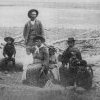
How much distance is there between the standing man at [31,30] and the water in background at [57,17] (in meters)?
0.09

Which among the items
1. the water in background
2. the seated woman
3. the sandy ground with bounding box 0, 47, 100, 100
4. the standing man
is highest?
the water in background

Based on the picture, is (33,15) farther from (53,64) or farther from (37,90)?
(37,90)

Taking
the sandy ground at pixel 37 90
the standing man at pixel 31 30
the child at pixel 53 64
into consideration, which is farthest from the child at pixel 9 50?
the child at pixel 53 64

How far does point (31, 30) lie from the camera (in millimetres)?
5520

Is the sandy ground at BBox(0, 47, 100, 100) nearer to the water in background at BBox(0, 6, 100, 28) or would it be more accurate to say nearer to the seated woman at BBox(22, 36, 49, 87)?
the seated woman at BBox(22, 36, 49, 87)

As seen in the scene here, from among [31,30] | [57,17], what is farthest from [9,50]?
[57,17]

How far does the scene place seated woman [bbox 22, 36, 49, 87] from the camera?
5387 mm

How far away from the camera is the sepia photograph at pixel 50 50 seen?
17.6 ft

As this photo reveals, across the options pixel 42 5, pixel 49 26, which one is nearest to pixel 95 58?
pixel 49 26

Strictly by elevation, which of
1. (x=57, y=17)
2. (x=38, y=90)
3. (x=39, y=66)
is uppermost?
(x=57, y=17)

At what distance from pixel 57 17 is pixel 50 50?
63cm

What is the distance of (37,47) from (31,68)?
404mm

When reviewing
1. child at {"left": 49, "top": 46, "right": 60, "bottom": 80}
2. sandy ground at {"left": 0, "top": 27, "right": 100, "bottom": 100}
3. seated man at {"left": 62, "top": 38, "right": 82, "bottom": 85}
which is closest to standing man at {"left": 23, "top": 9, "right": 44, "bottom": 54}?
sandy ground at {"left": 0, "top": 27, "right": 100, "bottom": 100}

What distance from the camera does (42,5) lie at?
221 inches
